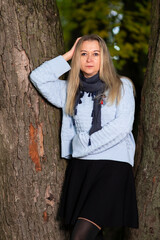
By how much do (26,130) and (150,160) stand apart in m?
1.27

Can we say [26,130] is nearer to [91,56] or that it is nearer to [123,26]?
[91,56]

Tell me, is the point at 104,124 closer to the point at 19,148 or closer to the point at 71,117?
the point at 71,117

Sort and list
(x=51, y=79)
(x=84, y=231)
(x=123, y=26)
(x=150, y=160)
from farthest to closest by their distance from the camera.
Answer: (x=123, y=26), (x=150, y=160), (x=51, y=79), (x=84, y=231)

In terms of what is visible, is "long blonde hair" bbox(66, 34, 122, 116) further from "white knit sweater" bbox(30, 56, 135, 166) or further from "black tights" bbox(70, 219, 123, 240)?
"black tights" bbox(70, 219, 123, 240)

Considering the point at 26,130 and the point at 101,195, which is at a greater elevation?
the point at 26,130

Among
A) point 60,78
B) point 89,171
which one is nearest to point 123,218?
point 89,171

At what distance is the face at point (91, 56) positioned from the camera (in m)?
3.07

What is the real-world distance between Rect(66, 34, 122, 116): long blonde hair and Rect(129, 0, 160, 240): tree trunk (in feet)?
1.37

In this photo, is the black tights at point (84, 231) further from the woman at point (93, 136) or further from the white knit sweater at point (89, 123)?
the white knit sweater at point (89, 123)

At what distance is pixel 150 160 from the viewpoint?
10.6ft

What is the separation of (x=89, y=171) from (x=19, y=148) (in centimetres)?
67

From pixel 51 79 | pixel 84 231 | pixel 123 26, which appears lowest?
pixel 84 231

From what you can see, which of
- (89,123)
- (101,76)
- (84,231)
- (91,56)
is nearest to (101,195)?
(84,231)

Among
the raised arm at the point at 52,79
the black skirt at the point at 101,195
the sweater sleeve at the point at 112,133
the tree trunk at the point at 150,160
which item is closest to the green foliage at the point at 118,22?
the tree trunk at the point at 150,160
